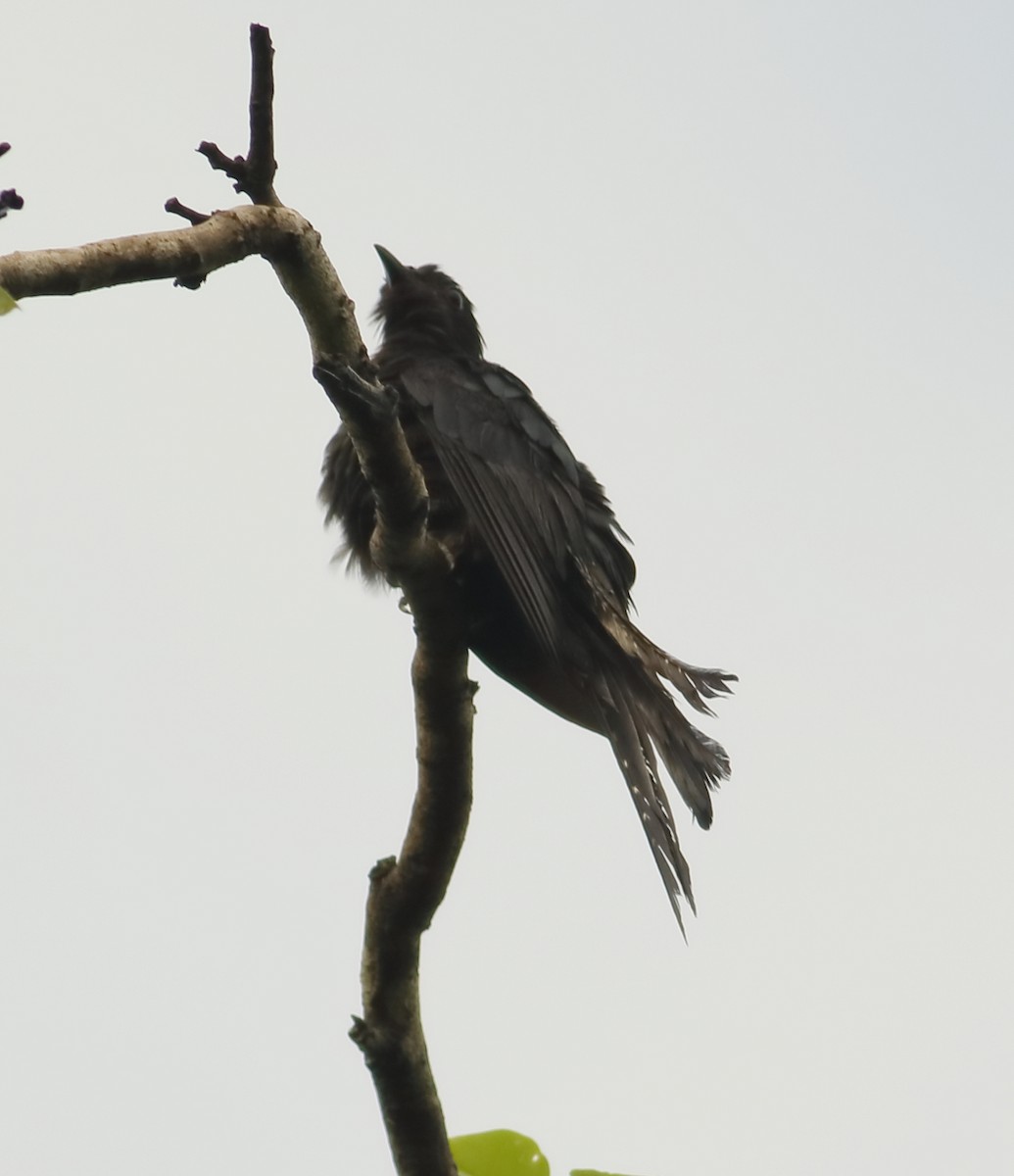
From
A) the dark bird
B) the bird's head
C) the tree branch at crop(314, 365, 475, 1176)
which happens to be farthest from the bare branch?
the bird's head

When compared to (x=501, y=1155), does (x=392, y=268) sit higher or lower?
higher

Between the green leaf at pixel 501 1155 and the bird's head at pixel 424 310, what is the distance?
130 inches

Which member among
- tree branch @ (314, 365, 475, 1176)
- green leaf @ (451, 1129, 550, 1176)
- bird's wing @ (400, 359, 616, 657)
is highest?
bird's wing @ (400, 359, 616, 657)

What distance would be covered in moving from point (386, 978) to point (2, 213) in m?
2.00

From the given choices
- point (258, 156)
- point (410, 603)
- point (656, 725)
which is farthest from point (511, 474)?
point (258, 156)

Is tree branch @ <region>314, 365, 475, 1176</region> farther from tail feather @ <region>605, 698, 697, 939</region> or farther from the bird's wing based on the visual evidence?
the bird's wing

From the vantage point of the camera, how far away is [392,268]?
5.31 metres

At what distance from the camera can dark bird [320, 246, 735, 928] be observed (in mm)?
3857

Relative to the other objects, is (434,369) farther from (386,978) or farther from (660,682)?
(386,978)

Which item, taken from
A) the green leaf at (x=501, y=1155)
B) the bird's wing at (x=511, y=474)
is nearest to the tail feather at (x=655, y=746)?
the bird's wing at (x=511, y=474)

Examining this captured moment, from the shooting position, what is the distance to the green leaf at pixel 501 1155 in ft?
6.72

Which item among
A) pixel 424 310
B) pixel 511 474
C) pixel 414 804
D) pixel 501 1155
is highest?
pixel 424 310

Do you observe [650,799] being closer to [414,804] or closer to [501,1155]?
[414,804]

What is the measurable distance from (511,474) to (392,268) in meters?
1.37
